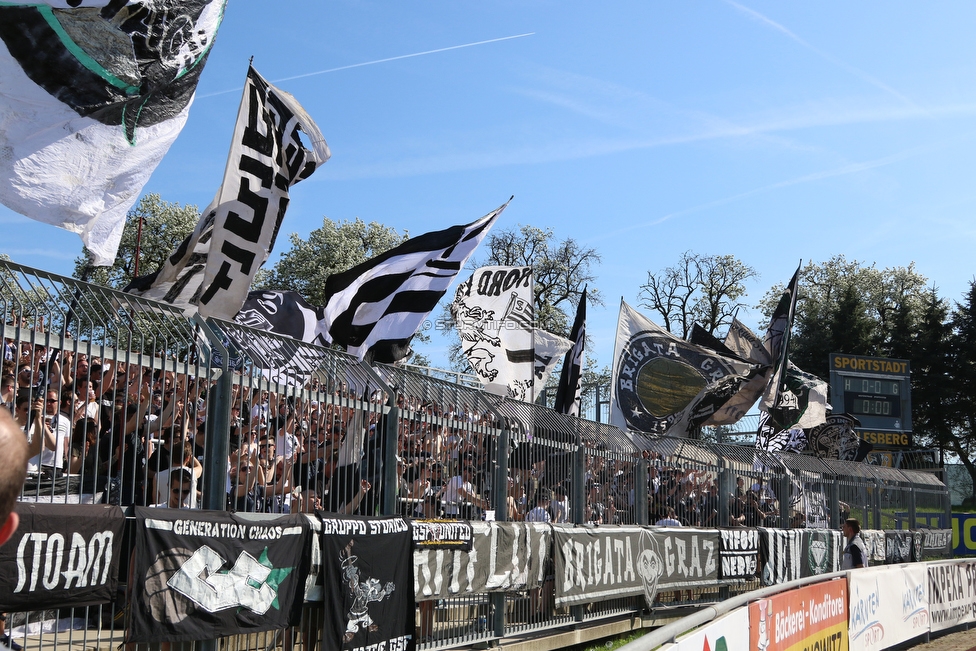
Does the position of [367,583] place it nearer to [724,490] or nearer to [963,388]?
[724,490]

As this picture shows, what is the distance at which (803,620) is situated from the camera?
33.1 ft

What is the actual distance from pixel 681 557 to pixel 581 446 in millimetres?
3453

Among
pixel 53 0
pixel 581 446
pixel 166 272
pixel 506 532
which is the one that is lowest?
pixel 506 532

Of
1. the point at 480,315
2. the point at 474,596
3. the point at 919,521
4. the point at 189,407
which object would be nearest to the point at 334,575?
the point at 189,407

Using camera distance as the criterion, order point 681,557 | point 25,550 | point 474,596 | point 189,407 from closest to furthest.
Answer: point 25,550 < point 189,407 < point 474,596 < point 681,557

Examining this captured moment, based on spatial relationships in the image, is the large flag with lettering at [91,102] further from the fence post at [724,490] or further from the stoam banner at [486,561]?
the fence post at [724,490]

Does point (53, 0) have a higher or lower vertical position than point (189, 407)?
higher

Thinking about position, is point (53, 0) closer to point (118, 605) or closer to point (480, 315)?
point (118, 605)

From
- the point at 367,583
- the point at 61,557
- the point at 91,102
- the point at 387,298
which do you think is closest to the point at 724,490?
the point at 387,298

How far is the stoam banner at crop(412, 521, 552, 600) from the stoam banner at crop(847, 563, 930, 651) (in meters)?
4.09

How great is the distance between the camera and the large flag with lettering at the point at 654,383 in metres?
19.3

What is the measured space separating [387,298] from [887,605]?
8682 millimetres

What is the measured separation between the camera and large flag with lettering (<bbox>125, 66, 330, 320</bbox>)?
8336 mm

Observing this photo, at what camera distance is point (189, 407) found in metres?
7.48
